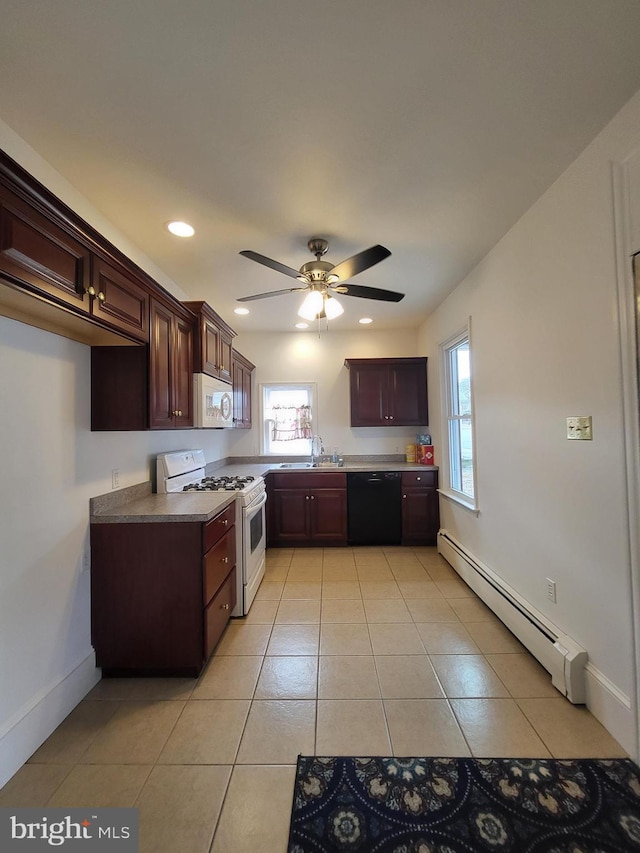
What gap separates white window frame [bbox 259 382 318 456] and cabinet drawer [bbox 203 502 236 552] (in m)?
2.17

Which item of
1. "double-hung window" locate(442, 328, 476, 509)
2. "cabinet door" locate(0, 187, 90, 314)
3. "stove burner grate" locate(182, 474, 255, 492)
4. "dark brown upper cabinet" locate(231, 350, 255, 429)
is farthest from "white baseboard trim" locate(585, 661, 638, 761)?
"dark brown upper cabinet" locate(231, 350, 255, 429)

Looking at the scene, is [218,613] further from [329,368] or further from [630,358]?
[329,368]

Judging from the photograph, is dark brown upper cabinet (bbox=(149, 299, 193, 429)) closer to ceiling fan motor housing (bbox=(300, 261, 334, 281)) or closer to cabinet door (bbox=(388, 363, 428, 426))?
ceiling fan motor housing (bbox=(300, 261, 334, 281))

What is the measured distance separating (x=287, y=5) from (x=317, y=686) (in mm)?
2740

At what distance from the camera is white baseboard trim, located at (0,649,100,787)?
53.7 inches

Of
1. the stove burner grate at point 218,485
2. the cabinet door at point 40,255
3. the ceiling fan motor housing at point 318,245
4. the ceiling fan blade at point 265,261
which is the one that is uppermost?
the ceiling fan motor housing at point 318,245

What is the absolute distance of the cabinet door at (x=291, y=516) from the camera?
3975 mm

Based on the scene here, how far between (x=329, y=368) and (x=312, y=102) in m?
3.35

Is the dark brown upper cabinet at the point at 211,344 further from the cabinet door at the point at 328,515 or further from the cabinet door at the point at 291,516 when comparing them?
the cabinet door at the point at 328,515

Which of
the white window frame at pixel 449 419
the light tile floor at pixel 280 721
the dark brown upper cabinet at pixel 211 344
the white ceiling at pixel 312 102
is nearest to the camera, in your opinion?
the white ceiling at pixel 312 102

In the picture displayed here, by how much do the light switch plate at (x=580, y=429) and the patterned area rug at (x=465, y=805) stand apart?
1.31 m

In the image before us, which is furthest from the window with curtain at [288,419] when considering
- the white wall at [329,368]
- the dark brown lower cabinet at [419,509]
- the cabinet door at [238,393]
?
the dark brown lower cabinet at [419,509]

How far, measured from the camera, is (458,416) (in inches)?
135

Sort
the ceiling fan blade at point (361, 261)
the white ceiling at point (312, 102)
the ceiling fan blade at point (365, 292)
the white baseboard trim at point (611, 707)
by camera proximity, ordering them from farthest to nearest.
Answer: the ceiling fan blade at point (365, 292)
the ceiling fan blade at point (361, 261)
the white baseboard trim at point (611, 707)
the white ceiling at point (312, 102)
